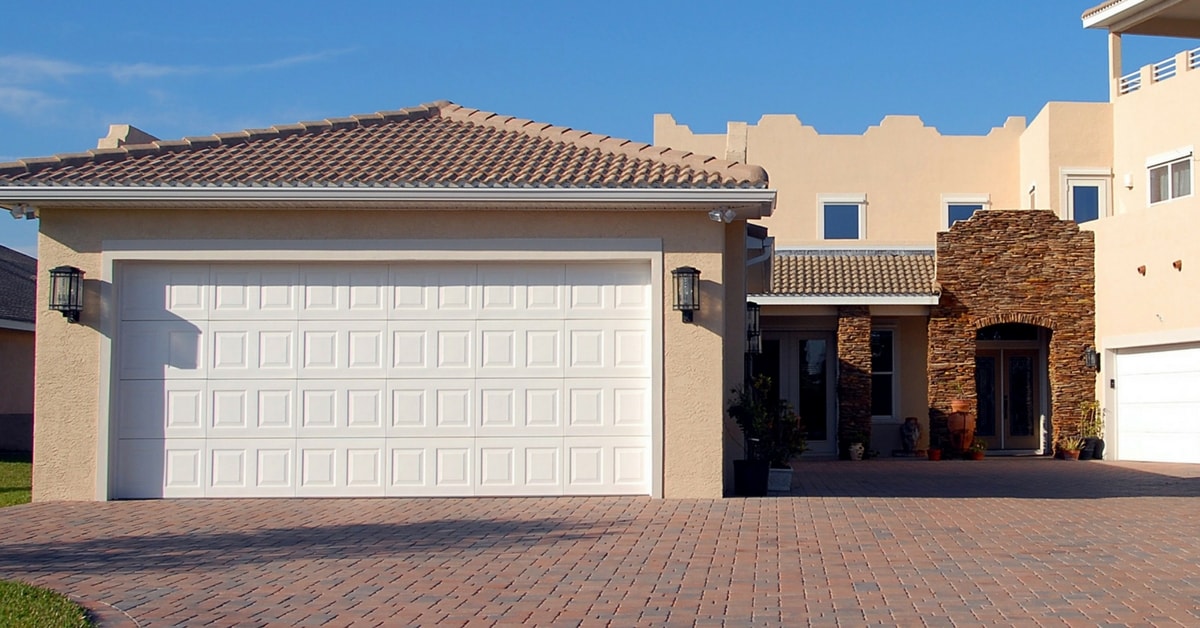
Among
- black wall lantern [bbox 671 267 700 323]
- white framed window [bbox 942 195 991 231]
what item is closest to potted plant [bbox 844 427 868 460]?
white framed window [bbox 942 195 991 231]

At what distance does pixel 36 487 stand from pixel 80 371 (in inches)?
54.3

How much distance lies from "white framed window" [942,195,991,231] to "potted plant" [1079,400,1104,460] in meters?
7.61

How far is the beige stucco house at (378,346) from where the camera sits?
45.8 ft

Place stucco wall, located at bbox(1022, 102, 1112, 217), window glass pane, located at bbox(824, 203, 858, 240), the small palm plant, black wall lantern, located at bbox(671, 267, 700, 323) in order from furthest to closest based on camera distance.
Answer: window glass pane, located at bbox(824, 203, 858, 240) < stucco wall, located at bbox(1022, 102, 1112, 217) < the small palm plant < black wall lantern, located at bbox(671, 267, 700, 323)

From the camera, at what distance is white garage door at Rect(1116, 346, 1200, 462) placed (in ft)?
70.1

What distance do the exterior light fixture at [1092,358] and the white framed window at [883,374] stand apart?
3651 mm

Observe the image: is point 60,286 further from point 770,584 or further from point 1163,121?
point 1163,121

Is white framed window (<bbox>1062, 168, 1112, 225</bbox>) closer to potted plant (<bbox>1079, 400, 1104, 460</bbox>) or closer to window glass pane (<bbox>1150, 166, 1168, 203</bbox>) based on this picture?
window glass pane (<bbox>1150, 166, 1168, 203</bbox>)

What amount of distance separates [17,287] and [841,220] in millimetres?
19684

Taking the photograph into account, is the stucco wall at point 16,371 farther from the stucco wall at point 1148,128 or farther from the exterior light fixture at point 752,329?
the stucco wall at point 1148,128


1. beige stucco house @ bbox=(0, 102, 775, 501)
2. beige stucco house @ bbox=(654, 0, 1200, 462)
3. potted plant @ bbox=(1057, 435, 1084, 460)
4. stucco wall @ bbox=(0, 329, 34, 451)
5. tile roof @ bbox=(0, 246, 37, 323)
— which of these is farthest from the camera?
tile roof @ bbox=(0, 246, 37, 323)

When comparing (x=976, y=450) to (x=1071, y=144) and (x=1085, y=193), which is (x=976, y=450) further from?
(x=1071, y=144)

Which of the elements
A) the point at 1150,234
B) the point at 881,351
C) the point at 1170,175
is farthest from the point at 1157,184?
the point at 881,351

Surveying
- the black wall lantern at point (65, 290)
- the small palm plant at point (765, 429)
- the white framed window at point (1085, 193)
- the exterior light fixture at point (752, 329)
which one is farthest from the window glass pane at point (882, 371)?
the black wall lantern at point (65, 290)
